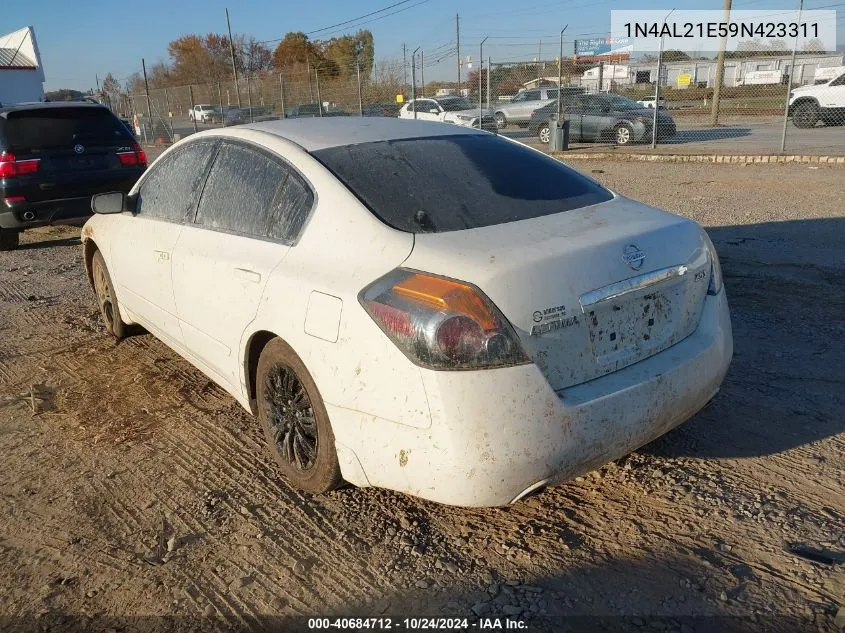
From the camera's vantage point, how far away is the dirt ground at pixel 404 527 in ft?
7.62

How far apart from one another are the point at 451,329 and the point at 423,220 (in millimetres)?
650

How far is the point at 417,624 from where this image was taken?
2244 mm

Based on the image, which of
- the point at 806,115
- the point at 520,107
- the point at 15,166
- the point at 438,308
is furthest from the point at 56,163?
the point at 806,115

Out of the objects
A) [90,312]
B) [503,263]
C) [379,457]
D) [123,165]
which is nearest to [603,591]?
[379,457]

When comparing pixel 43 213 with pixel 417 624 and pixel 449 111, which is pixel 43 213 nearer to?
pixel 417 624

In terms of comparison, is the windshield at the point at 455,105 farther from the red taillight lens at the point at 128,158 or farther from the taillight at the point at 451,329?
the taillight at the point at 451,329

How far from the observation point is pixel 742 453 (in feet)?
10.3

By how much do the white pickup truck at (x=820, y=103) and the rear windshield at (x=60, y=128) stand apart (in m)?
18.3

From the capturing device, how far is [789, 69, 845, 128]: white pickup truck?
19.7m

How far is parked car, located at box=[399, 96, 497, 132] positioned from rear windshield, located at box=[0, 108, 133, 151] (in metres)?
12.4

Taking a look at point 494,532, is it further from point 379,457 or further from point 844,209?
point 844,209

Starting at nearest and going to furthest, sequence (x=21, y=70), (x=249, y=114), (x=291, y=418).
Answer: (x=291, y=418) < (x=249, y=114) < (x=21, y=70)

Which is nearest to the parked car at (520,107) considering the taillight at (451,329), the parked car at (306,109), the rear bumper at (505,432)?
the parked car at (306,109)

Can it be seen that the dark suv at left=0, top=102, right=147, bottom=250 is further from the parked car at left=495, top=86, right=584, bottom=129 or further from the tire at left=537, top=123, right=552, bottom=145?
the parked car at left=495, top=86, right=584, bottom=129
